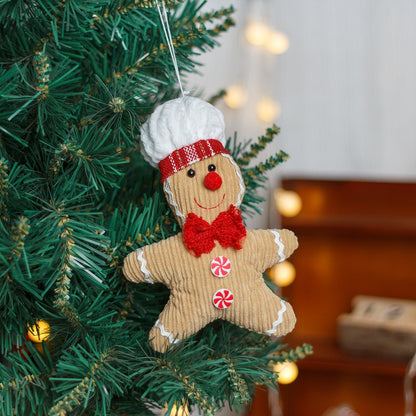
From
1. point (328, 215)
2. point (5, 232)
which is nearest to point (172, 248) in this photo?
point (5, 232)

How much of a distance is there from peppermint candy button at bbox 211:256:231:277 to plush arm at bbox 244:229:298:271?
3 cm

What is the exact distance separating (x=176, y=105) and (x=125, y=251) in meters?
0.14

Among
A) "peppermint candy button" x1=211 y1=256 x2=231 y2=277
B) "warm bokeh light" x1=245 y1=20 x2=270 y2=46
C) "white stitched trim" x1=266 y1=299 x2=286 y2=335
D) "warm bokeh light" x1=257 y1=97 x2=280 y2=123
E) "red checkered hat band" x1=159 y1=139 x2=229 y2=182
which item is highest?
"warm bokeh light" x1=245 y1=20 x2=270 y2=46

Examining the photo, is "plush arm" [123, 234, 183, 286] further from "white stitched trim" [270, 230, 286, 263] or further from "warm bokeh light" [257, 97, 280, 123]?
"warm bokeh light" [257, 97, 280, 123]

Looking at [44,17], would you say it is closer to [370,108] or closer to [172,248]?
[172,248]

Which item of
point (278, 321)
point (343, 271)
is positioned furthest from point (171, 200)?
point (343, 271)

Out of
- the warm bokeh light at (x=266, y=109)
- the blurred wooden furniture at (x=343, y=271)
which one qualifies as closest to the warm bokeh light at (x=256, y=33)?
the warm bokeh light at (x=266, y=109)

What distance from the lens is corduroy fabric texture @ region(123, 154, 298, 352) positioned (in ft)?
1.54

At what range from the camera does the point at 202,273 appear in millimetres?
473

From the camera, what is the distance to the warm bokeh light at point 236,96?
119cm

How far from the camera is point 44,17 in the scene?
0.44 meters

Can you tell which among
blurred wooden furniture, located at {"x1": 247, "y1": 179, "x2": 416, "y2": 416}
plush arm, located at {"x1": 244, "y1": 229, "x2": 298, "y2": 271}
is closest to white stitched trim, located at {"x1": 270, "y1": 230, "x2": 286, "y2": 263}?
plush arm, located at {"x1": 244, "y1": 229, "x2": 298, "y2": 271}

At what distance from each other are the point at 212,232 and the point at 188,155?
0.23 ft

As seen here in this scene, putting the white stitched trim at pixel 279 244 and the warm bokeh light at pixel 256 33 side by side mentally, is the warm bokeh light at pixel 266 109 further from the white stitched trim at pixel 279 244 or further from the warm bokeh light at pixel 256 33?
the white stitched trim at pixel 279 244
